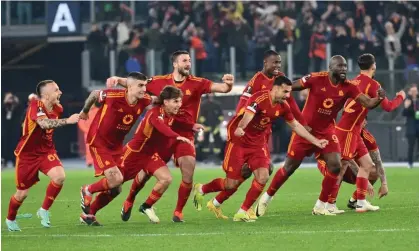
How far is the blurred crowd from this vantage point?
110ft

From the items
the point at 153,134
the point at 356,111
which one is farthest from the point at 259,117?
the point at 356,111

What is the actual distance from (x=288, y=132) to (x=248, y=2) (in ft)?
12.0

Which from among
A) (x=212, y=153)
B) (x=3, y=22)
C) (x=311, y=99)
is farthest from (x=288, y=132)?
(x=311, y=99)

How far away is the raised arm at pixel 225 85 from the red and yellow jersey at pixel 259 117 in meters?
0.34

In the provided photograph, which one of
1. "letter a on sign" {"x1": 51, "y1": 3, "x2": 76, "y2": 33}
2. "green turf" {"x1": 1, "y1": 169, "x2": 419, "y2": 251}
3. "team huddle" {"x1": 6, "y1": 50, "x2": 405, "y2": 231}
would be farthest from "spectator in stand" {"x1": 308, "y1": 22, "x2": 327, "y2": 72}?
"team huddle" {"x1": 6, "y1": 50, "x2": 405, "y2": 231}

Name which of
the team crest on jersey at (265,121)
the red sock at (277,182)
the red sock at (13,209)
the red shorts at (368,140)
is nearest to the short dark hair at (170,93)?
the team crest on jersey at (265,121)

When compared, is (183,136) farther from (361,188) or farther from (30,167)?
(361,188)

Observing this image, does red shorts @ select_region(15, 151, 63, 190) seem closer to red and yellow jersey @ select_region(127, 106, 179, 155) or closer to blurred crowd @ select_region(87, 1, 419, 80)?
red and yellow jersey @ select_region(127, 106, 179, 155)

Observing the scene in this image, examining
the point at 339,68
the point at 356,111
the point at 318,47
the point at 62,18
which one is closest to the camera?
the point at 339,68

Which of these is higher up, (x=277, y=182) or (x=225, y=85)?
(x=225, y=85)

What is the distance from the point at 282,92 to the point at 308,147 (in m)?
1.41

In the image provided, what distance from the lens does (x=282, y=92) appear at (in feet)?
55.7

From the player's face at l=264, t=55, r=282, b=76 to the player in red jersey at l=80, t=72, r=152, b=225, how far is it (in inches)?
82.3

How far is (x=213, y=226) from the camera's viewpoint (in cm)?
1648
